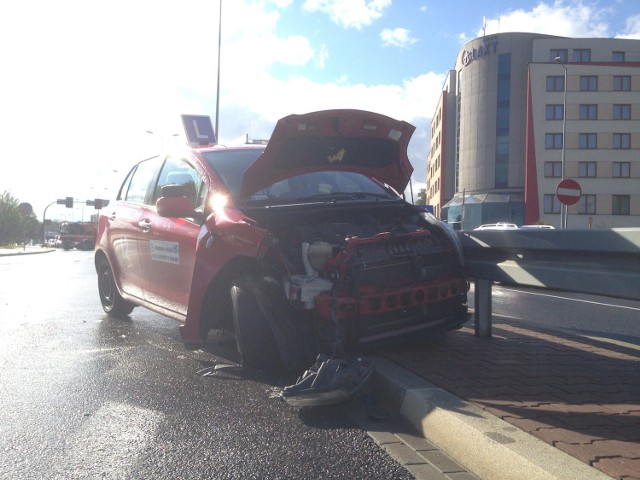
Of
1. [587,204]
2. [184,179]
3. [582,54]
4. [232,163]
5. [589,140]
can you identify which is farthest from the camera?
[582,54]

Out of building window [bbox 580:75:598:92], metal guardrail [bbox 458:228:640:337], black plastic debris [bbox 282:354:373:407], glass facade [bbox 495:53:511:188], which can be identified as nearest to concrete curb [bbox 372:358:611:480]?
black plastic debris [bbox 282:354:373:407]

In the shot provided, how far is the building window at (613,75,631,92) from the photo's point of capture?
54281 millimetres

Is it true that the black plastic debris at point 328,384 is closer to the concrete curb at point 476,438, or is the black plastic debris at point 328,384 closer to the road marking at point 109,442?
the concrete curb at point 476,438

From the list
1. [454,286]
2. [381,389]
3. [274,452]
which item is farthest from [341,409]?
[454,286]

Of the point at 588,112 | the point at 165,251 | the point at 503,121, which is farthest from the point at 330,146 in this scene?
the point at 503,121

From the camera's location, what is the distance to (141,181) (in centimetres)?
726

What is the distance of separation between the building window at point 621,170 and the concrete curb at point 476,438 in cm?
5804

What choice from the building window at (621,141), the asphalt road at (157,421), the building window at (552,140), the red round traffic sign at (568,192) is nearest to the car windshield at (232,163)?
the asphalt road at (157,421)

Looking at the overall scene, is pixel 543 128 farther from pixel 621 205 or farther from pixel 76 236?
pixel 76 236

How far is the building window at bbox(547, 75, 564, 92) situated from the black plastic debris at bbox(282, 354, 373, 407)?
57.9 metres

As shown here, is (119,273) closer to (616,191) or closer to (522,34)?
(616,191)

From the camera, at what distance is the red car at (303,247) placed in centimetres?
478

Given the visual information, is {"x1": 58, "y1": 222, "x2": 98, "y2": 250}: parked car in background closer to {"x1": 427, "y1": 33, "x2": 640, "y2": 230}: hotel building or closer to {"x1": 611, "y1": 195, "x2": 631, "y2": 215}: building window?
{"x1": 427, "y1": 33, "x2": 640, "y2": 230}: hotel building

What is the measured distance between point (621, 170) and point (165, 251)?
189ft
